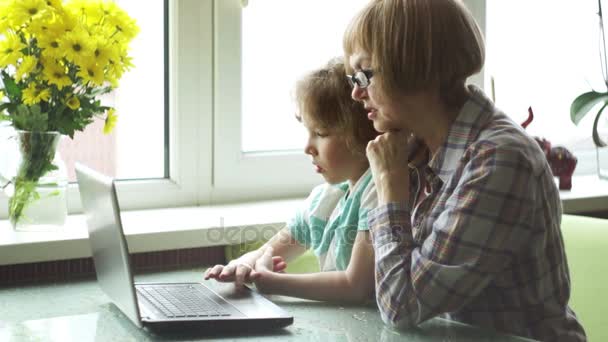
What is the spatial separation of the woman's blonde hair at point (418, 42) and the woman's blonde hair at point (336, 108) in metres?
0.21

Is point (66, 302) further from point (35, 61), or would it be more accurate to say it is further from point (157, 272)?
point (35, 61)

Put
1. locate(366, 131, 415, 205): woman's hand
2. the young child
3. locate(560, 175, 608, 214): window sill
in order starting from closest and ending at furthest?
locate(366, 131, 415, 205): woman's hand
the young child
locate(560, 175, 608, 214): window sill

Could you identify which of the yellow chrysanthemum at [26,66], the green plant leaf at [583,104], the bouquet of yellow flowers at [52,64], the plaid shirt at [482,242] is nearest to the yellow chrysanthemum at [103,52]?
the bouquet of yellow flowers at [52,64]

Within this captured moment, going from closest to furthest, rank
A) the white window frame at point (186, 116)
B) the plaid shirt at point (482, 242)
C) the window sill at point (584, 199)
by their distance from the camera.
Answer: the plaid shirt at point (482, 242), the white window frame at point (186, 116), the window sill at point (584, 199)

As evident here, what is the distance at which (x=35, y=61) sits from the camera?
178cm

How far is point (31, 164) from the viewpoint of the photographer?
1.83m

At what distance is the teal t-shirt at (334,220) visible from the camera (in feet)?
5.37

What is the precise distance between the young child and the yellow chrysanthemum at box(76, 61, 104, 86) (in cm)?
40

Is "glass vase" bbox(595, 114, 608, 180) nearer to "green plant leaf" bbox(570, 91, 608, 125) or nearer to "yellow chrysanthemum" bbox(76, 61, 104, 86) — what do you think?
"green plant leaf" bbox(570, 91, 608, 125)

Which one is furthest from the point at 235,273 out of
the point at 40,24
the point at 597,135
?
the point at 597,135

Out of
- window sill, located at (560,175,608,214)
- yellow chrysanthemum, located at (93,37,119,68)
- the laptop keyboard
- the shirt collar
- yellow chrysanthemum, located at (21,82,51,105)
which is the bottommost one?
the laptop keyboard

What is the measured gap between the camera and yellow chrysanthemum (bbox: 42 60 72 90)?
5.84 feet

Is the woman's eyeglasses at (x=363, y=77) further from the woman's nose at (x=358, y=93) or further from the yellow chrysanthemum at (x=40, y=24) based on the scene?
the yellow chrysanthemum at (x=40, y=24)

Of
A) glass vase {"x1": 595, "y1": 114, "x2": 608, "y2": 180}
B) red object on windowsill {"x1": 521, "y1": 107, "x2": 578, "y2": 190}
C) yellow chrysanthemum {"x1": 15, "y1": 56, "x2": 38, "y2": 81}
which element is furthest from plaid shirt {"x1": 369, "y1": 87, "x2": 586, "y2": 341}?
glass vase {"x1": 595, "y1": 114, "x2": 608, "y2": 180}
